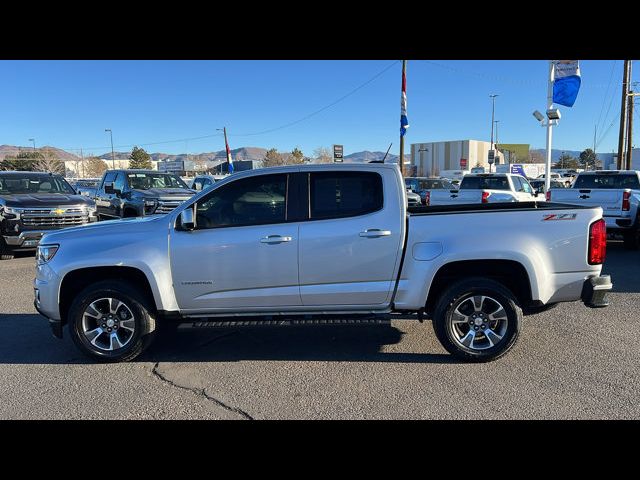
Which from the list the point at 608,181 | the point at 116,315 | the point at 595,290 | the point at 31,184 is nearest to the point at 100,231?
the point at 116,315

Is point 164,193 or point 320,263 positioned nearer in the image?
point 320,263

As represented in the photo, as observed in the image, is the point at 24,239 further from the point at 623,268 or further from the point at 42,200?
the point at 623,268

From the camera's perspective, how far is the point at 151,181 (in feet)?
44.1

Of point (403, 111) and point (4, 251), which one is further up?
point (403, 111)

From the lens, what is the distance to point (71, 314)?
4426 mm

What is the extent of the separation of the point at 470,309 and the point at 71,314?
3.81m

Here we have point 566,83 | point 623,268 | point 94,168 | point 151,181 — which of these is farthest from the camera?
point 94,168

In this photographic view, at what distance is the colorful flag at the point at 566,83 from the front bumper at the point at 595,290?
41.2ft

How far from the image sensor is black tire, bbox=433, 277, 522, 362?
4277mm

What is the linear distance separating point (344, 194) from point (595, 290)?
246cm

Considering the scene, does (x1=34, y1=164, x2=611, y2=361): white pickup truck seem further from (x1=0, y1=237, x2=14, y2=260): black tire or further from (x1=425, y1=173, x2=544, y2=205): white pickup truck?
(x1=425, y1=173, x2=544, y2=205): white pickup truck

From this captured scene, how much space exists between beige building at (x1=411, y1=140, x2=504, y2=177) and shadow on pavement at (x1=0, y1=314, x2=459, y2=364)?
87.5 metres

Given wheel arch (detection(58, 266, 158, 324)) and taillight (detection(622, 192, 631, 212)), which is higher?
taillight (detection(622, 192, 631, 212))

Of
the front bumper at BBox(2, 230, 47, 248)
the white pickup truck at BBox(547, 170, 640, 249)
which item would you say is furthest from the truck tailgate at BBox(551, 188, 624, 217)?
the front bumper at BBox(2, 230, 47, 248)
